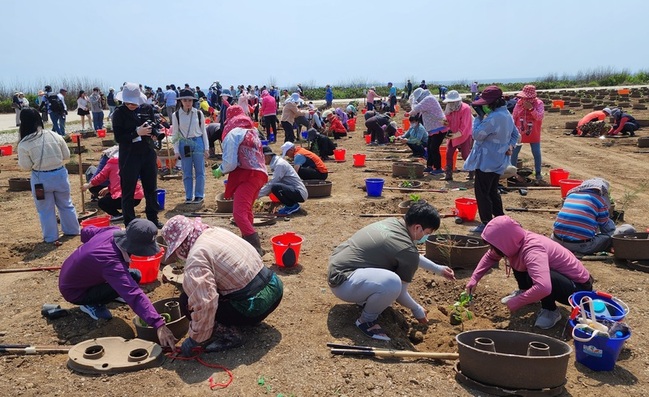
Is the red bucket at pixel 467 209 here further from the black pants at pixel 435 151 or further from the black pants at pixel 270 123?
the black pants at pixel 270 123

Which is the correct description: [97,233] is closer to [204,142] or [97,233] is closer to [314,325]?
[314,325]

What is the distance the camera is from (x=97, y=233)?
3949mm

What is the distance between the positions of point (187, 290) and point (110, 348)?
823 millimetres

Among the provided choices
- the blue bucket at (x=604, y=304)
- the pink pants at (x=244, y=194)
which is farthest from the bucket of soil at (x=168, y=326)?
the blue bucket at (x=604, y=304)

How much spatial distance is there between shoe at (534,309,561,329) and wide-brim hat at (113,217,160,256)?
2.95m

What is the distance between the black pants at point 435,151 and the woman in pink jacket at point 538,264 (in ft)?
19.9

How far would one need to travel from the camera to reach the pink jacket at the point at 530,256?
11.8ft

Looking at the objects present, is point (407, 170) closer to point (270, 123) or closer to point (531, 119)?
point (531, 119)

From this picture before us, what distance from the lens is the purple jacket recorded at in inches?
132

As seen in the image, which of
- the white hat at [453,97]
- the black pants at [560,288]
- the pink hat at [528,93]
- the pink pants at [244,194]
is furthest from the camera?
the white hat at [453,97]

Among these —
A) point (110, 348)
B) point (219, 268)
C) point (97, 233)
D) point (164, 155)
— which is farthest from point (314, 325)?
point (164, 155)

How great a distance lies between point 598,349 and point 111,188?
233 inches

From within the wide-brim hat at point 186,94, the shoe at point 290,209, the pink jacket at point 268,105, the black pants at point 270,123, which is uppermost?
the wide-brim hat at point 186,94

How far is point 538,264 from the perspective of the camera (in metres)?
3.62
